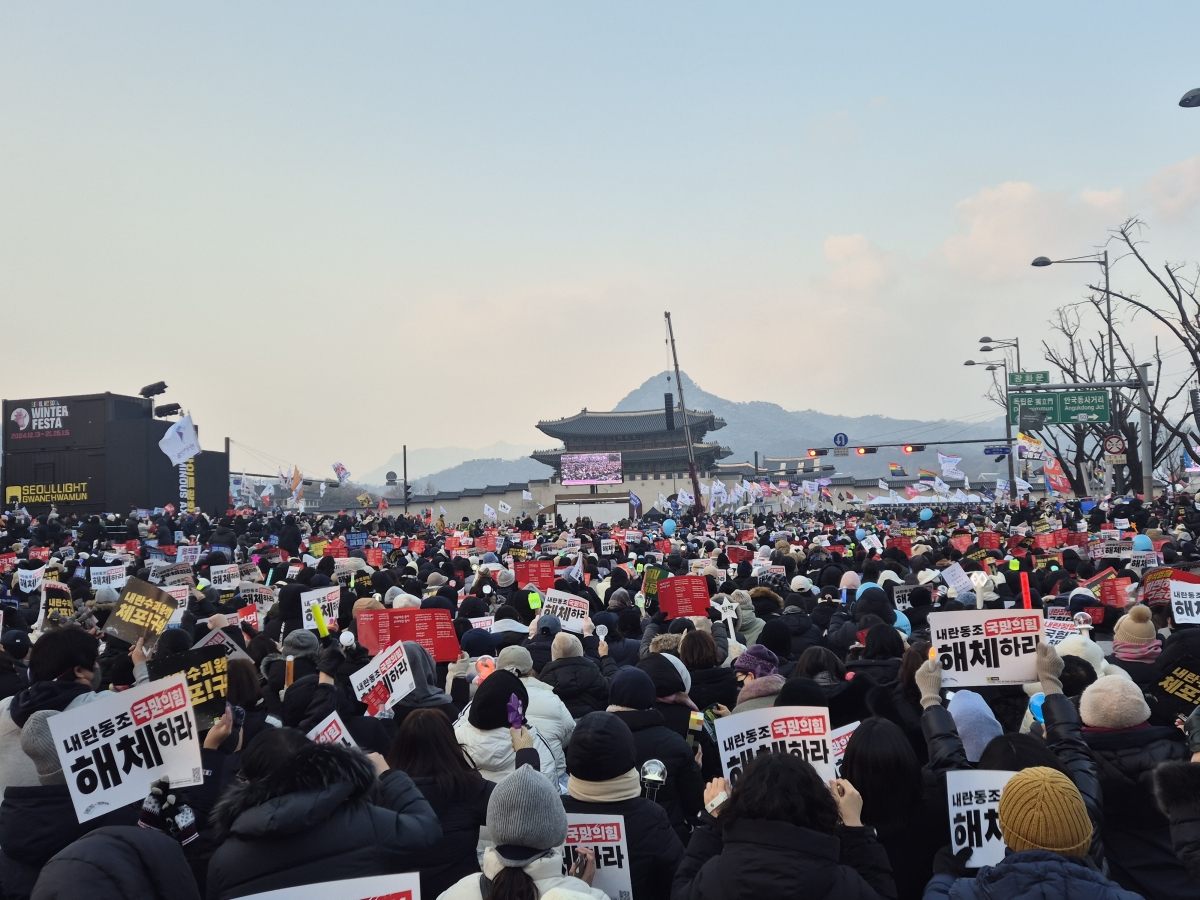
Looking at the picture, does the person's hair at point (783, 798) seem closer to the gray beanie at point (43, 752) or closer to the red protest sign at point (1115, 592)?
the gray beanie at point (43, 752)

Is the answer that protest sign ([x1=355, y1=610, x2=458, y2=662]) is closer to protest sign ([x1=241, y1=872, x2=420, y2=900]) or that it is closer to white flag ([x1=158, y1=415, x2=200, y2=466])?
protest sign ([x1=241, y1=872, x2=420, y2=900])

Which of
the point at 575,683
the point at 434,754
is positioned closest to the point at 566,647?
the point at 575,683

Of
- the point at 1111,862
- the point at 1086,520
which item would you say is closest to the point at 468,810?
Answer: the point at 1111,862

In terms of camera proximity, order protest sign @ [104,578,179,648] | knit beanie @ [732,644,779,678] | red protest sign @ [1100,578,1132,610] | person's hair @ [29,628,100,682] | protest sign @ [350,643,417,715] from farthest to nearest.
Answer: red protest sign @ [1100,578,1132,610] < protest sign @ [104,578,179,648] < knit beanie @ [732,644,779,678] < protest sign @ [350,643,417,715] < person's hair @ [29,628,100,682]

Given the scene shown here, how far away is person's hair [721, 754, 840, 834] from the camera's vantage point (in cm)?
303

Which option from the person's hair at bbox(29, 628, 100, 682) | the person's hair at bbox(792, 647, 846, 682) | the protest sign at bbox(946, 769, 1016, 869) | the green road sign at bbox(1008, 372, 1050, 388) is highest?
the green road sign at bbox(1008, 372, 1050, 388)

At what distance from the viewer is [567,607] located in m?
9.18

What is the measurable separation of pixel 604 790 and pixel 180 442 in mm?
26782

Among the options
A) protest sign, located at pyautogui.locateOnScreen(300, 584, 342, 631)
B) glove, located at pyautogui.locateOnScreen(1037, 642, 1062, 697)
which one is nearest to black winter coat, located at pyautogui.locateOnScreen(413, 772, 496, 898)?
glove, located at pyautogui.locateOnScreen(1037, 642, 1062, 697)

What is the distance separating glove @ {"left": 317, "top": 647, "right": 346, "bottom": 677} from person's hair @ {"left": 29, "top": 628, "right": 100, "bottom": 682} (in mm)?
1788

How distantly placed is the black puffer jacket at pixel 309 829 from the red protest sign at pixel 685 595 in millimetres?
6304

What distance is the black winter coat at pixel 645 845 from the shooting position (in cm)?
377

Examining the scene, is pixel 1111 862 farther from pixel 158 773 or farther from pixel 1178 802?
pixel 158 773

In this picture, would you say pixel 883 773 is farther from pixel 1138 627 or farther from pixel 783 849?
pixel 1138 627
